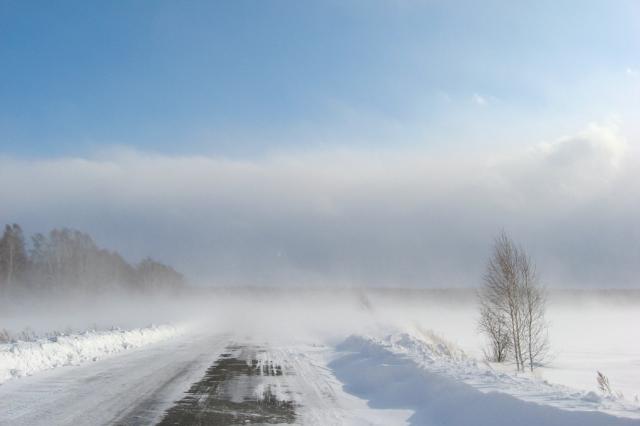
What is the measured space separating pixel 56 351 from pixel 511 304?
21.3 metres

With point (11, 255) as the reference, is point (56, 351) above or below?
below

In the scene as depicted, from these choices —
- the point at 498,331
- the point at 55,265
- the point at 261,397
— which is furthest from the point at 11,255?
the point at 261,397

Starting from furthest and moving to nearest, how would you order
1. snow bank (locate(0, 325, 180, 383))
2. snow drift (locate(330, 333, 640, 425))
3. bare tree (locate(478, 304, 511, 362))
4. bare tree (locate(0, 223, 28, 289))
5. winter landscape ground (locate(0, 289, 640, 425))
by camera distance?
bare tree (locate(0, 223, 28, 289)) → bare tree (locate(478, 304, 511, 362)) → snow bank (locate(0, 325, 180, 383)) → winter landscape ground (locate(0, 289, 640, 425)) → snow drift (locate(330, 333, 640, 425))

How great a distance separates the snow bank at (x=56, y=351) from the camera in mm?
12336

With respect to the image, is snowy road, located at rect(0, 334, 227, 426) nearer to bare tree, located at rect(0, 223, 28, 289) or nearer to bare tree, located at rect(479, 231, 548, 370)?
bare tree, located at rect(479, 231, 548, 370)

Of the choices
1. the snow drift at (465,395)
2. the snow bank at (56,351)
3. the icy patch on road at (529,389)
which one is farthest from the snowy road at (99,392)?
the icy patch on road at (529,389)

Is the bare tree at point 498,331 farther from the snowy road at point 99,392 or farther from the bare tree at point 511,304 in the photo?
A: the snowy road at point 99,392

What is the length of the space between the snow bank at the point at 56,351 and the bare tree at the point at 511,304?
713 inches

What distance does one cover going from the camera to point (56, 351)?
49.9 ft

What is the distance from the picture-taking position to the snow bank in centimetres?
1234

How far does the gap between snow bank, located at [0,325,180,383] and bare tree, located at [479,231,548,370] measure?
713 inches

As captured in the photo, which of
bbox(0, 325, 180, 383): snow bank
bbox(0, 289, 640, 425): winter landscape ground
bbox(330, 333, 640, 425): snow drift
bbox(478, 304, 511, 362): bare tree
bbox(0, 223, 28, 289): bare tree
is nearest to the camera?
bbox(330, 333, 640, 425): snow drift

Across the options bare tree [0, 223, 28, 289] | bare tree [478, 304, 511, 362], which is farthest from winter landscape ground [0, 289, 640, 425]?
bare tree [0, 223, 28, 289]

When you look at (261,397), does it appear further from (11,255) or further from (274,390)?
(11,255)
